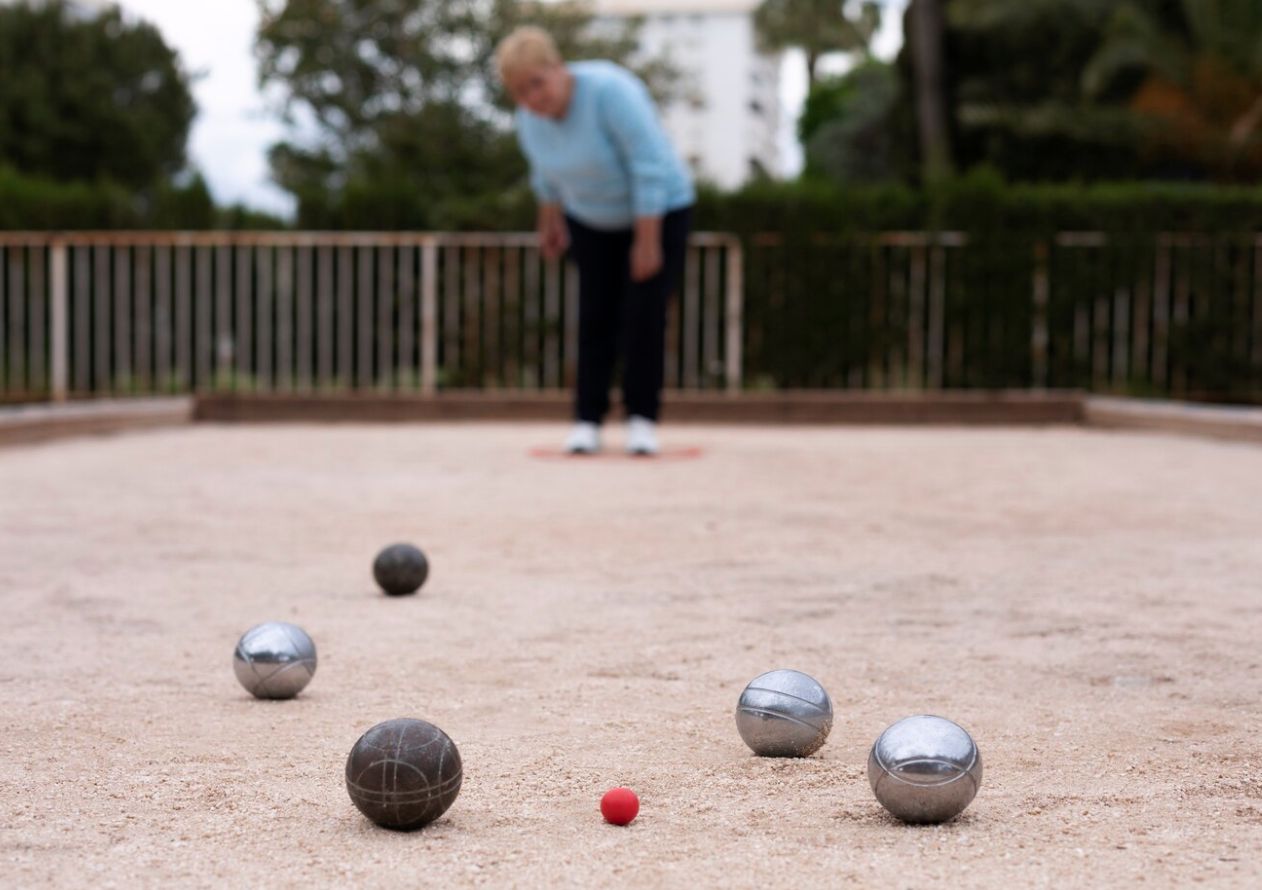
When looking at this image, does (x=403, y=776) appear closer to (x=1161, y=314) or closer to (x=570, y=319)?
(x=570, y=319)

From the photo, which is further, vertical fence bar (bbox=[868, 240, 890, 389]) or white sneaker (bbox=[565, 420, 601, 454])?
vertical fence bar (bbox=[868, 240, 890, 389])

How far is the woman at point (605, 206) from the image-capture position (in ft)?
22.3

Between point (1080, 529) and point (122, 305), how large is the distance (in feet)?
26.5

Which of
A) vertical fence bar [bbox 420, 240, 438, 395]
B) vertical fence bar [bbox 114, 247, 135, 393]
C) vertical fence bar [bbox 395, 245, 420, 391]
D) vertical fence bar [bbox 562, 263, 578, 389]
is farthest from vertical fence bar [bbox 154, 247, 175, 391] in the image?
vertical fence bar [bbox 562, 263, 578, 389]

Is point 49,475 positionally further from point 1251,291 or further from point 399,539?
point 1251,291

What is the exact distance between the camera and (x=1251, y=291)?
10.6 metres

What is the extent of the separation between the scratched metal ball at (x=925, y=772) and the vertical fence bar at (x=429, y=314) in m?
9.05

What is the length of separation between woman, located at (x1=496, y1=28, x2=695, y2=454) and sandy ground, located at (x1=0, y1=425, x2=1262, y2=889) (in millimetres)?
1388

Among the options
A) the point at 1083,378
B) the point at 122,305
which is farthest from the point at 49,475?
the point at 1083,378

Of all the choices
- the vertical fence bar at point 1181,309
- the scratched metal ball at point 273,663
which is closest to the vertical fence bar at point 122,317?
the vertical fence bar at point 1181,309

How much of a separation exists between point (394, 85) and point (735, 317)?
15641mm

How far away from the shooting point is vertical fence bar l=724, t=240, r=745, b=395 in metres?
10.8

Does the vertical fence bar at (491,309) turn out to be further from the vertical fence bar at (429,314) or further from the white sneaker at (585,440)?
the white sneaker at (585,440)

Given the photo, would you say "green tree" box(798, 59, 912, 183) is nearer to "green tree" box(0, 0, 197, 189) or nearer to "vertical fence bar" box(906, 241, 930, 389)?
"vertical fence bar" box(906, 241, 930, 389)
